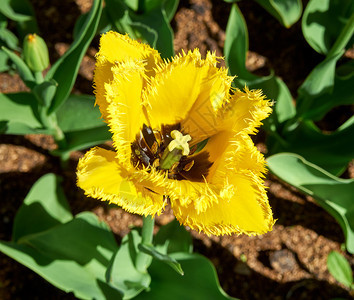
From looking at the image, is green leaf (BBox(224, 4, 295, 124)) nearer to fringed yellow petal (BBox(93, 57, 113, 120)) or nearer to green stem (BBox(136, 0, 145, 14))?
green stem (BBox(136, 0, 145, 14))

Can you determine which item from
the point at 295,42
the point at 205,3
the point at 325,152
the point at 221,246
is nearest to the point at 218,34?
the point at 205,3

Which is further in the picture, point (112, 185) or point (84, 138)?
point (84, 138)

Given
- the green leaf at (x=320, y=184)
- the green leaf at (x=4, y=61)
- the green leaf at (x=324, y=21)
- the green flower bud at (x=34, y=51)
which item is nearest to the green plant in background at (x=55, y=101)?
the green flower bud at (x=34, y=51)

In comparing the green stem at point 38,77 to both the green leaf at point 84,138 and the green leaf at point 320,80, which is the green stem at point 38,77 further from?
the green leaf at point 320,80

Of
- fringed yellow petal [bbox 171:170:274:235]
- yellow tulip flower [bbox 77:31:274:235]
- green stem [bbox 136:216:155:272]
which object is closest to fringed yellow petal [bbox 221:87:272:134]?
yellow tulip flower [bbox 77:31:274:235]

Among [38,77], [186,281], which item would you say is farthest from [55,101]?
[186,281]

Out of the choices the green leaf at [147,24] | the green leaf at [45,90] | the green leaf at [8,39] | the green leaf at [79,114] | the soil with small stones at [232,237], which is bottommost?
the soil with small stones at [232,237]

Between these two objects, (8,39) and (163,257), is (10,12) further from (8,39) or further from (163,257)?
(163,257)
